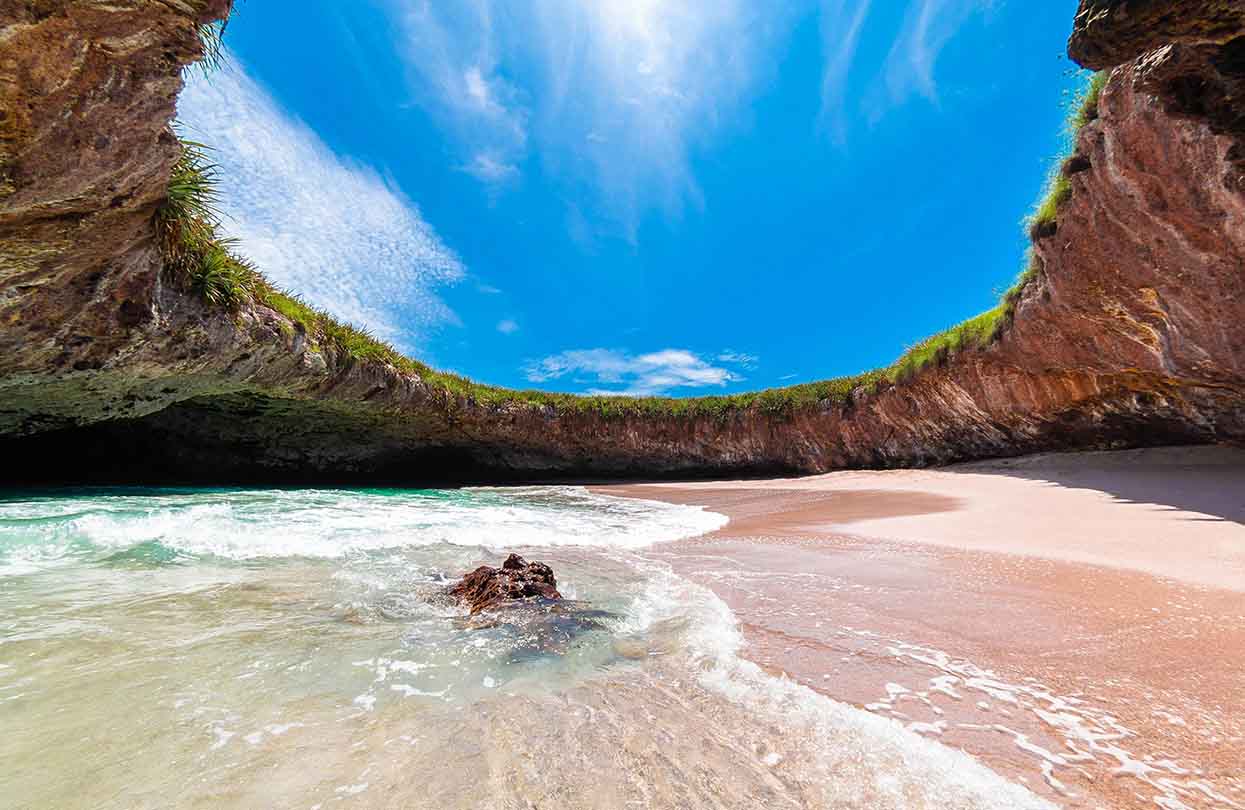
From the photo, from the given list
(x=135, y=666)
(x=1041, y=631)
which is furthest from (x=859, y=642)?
(x=135, y=666)

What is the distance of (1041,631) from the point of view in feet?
7.55

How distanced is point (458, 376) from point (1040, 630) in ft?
51.4

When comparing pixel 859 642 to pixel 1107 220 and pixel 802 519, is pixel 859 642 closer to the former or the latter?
pixel 802 519

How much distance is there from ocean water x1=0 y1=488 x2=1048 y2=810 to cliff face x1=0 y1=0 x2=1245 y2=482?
3410 mm

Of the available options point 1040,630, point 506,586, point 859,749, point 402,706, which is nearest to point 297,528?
point 506,586

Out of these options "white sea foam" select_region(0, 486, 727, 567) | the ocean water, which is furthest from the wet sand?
"white sea foam" select_region(0, 486, 727, 567)

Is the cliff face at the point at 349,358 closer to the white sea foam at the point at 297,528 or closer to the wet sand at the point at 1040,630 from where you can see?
the white sea foam at the point at 297,528

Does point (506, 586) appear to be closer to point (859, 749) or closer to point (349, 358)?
point (859, 749)

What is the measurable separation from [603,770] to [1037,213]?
1042 cm

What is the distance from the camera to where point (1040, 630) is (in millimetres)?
2316

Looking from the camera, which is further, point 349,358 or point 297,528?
point 349,358

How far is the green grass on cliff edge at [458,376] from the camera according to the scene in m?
6.14

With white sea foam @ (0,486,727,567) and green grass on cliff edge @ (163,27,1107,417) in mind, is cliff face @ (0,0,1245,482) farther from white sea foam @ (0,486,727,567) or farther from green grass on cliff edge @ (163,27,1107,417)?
white sea foam @ (0,486,727,567)

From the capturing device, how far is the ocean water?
4.22 feet
